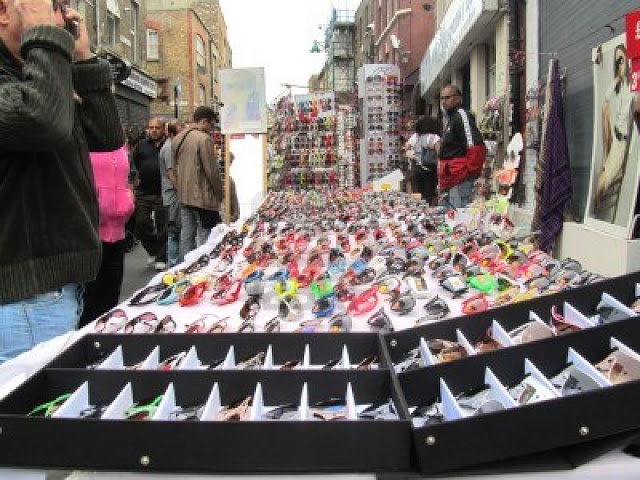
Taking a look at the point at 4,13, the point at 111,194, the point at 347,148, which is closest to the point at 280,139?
the point at 347,148

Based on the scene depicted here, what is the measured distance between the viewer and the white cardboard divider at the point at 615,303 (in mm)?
1562

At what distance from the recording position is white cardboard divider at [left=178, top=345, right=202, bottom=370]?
1570 mm

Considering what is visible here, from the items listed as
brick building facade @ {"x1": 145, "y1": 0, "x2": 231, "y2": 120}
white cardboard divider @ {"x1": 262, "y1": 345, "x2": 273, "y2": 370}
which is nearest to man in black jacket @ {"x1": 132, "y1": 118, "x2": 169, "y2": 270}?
white cardboard divider @ {"x1": 262, "y1": 345, "x2": 273, "y2": 370}

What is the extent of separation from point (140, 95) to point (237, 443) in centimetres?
2270

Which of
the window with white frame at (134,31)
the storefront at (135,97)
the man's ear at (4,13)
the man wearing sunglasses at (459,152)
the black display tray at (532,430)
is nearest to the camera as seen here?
the black display tray at (532,430)

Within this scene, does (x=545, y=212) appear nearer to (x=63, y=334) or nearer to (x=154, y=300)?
(x=154, y=300)

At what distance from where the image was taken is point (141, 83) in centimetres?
2211

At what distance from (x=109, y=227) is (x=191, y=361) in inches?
81.1

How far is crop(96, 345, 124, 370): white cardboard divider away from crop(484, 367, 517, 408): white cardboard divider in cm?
86

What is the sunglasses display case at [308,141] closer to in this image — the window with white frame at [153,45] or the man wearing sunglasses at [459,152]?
the man wearing sunglasses at [459,152]

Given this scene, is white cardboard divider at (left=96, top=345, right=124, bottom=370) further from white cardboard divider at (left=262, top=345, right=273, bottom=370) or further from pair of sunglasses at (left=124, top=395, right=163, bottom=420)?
white cardboard divider at (left=262, top=345, right=273, bottom=370)

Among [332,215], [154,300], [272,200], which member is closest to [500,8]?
[272,200]

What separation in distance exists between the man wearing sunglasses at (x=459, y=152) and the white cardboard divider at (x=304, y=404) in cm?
528

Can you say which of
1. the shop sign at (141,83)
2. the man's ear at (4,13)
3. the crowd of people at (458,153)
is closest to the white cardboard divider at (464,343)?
the man's ear at (4,13)
